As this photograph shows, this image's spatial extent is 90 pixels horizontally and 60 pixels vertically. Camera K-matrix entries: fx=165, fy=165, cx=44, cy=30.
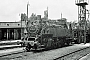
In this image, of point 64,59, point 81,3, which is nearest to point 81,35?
point 81,3

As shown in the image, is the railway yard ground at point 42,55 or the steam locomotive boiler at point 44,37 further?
the steam locomotive boiler at point 44,37

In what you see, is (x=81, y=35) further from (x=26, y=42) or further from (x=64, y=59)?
(x=64, y=59)

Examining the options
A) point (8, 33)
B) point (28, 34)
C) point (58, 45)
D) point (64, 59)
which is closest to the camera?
point (64, 59)

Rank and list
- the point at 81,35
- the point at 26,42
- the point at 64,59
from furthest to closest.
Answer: the point at 81,35 → the point at 26,42 → the point at 64,59

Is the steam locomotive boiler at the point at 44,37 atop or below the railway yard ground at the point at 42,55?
atop

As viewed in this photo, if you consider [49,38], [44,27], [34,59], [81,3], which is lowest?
[34,59]

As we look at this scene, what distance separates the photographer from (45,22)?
18.4 meters

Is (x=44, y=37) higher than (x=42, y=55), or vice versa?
(x=44, y=37)

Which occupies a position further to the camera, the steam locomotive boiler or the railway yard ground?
the steam locomotive boiler

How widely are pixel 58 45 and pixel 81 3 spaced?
11622 millimetres

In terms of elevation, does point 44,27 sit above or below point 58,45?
above

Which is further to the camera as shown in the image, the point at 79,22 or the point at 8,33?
the point at 8,33

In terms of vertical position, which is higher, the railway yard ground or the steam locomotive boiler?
the steam locomotive boiler

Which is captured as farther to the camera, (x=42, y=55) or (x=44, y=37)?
(x=44, y=37)
